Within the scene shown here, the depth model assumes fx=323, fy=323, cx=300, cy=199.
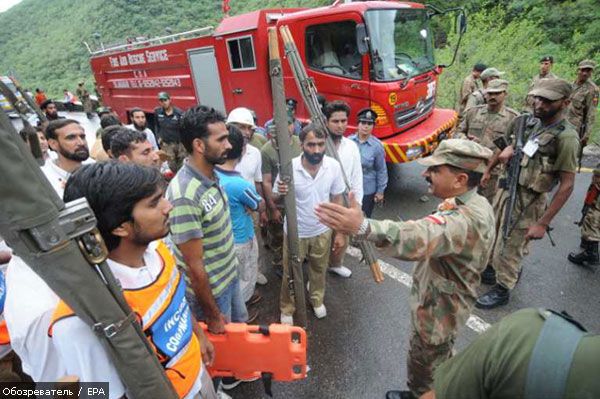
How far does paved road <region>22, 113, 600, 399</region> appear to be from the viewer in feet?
7.84

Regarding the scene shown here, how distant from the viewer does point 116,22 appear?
97.1 ft

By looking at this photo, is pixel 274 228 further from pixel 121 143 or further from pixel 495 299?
pixel 495 299

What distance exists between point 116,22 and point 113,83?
2497cm

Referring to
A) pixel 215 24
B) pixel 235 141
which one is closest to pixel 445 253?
pixel 235 141

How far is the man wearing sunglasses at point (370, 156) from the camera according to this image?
370 cm

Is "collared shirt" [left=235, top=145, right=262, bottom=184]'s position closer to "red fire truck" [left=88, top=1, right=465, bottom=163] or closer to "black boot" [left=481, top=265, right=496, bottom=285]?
"red fire truck" [left=88, top=1, right=465, bottom=163]

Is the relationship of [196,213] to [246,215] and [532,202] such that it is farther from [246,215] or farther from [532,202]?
[532,202]

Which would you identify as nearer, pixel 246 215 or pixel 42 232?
pixel 42 232

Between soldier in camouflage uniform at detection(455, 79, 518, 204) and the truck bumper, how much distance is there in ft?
2.81

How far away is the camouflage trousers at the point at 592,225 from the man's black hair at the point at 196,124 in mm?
3825

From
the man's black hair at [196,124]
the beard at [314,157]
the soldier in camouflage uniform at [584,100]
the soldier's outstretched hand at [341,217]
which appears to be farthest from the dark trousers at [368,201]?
the soldier in camouflage uniform at [584,100]

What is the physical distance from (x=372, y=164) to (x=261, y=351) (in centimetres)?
262

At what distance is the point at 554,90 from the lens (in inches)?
104

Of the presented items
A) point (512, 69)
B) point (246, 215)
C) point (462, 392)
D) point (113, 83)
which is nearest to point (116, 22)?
point (113, 83)
